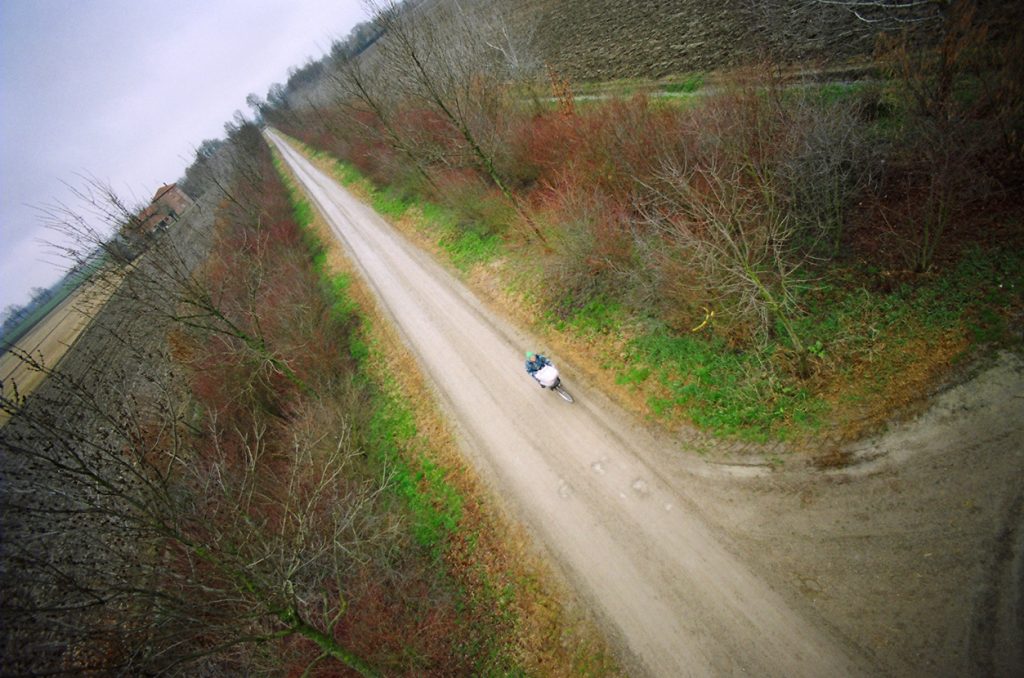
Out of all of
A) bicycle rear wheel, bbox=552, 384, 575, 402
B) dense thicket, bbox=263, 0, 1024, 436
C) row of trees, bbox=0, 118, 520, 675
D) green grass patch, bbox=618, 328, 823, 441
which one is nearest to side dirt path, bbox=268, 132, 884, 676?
bicycle rear wheel, bbox=552, 384, 575, 402

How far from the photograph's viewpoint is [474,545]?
1132 cm

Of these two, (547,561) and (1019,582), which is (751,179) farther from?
(547,561)

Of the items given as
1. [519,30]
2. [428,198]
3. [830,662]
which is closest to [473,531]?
[830,662]

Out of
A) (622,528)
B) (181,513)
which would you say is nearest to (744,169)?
(622,528)

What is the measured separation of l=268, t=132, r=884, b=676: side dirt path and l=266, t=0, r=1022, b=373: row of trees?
3.99m

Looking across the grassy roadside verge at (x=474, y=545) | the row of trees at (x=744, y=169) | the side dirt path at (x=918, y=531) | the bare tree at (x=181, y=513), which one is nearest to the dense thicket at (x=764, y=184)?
the row of trees at (x=744, y=169)

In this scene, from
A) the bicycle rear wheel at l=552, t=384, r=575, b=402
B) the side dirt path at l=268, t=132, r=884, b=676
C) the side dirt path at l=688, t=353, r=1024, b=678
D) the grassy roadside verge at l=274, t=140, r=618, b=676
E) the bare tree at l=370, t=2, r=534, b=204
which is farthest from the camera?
the bare tree at l=370, t=2, r=534, b=204

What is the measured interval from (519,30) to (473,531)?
41.0 metres

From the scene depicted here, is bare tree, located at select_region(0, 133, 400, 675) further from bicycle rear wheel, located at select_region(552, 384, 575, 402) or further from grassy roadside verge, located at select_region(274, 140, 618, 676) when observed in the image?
bicycle rear wheel, located at select_region(552, 384, 575, 402)

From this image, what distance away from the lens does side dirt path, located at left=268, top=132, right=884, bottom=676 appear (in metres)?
7.65

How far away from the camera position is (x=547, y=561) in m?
10.2

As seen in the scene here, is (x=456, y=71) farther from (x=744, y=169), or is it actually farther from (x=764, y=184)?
(x=764, y=184)

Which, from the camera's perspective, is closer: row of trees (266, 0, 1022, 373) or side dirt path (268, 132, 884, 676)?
side dirt path (268, 132, 884, 676)

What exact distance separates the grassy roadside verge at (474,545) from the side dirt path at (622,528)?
23.8 inches
